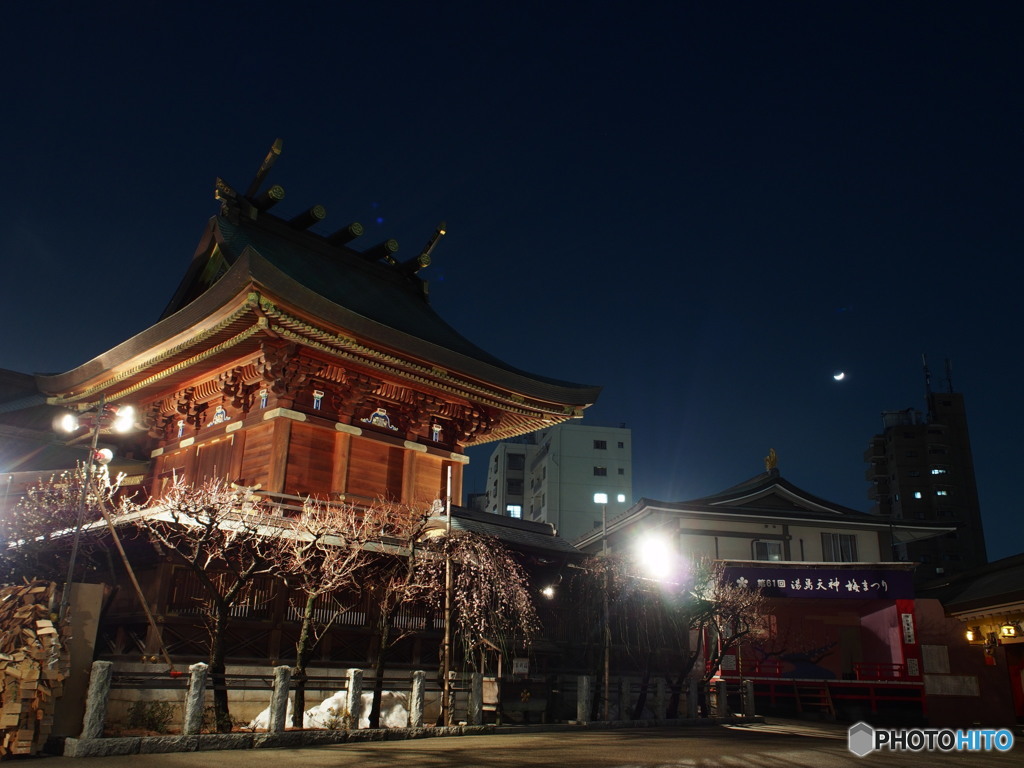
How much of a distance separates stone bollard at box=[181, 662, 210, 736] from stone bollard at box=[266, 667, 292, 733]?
1.25 metres

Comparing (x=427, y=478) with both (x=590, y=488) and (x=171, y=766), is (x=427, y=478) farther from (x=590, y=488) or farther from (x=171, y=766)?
(x=590, y=488)

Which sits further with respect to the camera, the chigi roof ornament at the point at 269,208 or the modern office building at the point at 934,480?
the modern office building at the point at 934,480

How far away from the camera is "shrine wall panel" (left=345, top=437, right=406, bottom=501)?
73.2 feet

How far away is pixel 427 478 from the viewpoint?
24.1 metres

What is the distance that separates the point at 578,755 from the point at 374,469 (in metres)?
11.3

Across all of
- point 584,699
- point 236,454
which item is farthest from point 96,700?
point 584,699

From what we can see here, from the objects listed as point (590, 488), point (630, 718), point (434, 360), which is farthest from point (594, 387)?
point (590, 488)

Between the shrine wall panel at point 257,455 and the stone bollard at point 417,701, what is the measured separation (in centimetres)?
A: 704

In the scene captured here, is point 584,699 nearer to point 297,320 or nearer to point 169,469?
point 297,320

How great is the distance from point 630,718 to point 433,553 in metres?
6.97

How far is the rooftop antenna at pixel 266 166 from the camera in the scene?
973 inches

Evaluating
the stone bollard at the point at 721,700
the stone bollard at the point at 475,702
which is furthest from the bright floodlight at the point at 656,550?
the stone bollard at the point at 475,702

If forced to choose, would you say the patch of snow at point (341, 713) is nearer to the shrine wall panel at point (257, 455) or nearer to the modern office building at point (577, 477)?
the shrine wall panel at point (257, 455)

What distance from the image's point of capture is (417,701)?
16.2m
